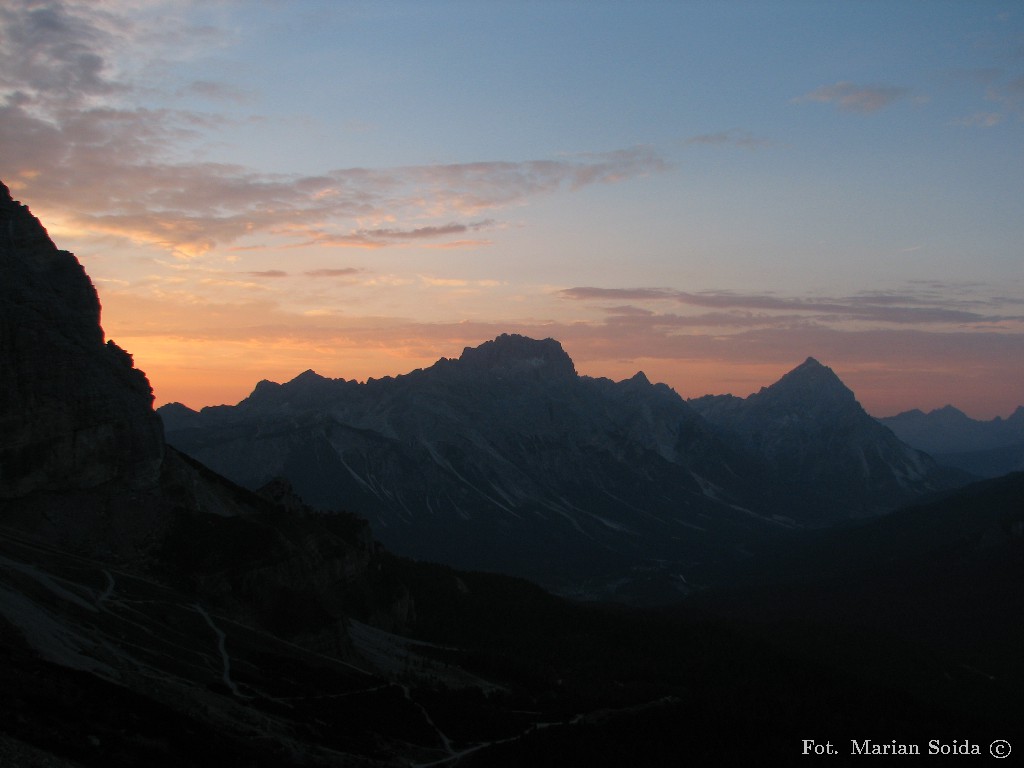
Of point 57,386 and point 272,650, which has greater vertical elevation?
point 57,386

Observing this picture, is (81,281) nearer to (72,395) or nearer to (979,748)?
(72,395)

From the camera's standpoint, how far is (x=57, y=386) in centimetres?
9500

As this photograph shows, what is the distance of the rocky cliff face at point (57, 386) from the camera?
92.2 meters

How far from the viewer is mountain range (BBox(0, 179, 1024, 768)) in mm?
59375

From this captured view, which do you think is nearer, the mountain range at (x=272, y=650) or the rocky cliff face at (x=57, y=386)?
the mountain range at (x=272, y=650)

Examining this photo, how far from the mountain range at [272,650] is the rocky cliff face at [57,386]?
21 cm

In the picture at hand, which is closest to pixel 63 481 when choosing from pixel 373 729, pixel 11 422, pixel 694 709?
pixel 11 422

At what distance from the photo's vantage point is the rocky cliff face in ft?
303

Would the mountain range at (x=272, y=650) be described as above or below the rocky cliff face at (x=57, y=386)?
below

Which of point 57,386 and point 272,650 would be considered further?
point 57,386

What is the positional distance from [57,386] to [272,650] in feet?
109

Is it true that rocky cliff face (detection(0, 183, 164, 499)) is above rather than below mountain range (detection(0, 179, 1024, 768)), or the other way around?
above

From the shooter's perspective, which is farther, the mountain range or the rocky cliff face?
the rocky cliff face

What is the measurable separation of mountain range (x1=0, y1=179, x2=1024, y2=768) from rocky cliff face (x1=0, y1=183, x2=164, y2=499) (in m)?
0.21
